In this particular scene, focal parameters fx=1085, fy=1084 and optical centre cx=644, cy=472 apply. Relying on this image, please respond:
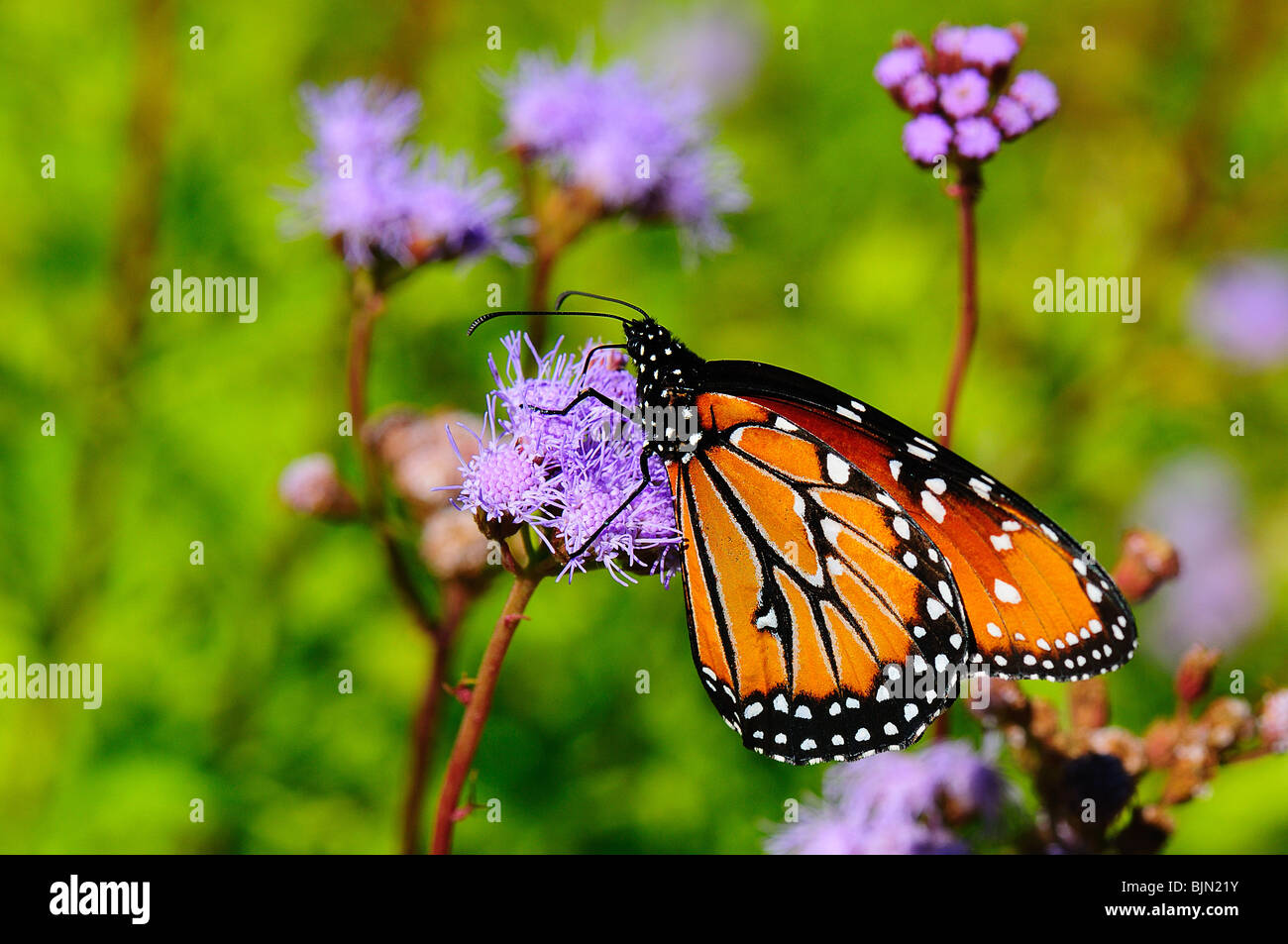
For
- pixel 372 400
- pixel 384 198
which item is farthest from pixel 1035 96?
pixel 372 400

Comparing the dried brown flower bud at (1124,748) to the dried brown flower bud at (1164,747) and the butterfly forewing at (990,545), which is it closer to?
the dried brown flower bud at (1164,747)

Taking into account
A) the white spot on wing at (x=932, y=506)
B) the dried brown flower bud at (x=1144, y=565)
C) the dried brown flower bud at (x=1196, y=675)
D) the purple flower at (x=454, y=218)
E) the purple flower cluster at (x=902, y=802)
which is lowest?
the purple flower cluster at (x=902, y=802)

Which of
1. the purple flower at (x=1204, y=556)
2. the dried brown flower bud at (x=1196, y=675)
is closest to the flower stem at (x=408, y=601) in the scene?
the dried brown flower bud at (x=1196, y=675)

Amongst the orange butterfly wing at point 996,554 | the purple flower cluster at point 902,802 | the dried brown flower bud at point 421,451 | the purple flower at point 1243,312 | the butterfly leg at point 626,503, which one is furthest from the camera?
the purple flower at point 1243,312

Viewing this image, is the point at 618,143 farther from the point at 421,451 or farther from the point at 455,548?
the point at 455,548

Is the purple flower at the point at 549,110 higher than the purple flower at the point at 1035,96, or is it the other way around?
the purple flower at the point at 549,110

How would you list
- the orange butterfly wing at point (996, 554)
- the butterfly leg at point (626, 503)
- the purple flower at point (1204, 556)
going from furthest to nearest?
the purple flower at point (1204, 556) < the orange butterfly wing at point (996, 554) < the butterfly leg at point (626, 503)
